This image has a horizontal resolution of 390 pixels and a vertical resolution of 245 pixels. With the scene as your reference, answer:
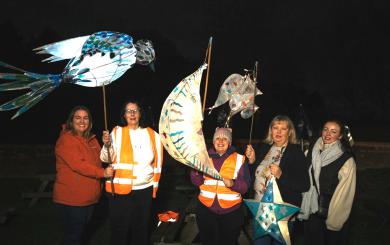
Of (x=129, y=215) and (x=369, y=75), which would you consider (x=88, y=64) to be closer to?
(x=129, y=215)

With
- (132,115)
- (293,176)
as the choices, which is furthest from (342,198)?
(132,115)

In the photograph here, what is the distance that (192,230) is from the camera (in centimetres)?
414

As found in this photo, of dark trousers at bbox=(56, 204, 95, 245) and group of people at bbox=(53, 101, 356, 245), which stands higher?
group of people at bbox=(53, 101, 356, 245)

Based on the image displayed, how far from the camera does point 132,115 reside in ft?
11.4

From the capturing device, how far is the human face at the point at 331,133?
3496 mm

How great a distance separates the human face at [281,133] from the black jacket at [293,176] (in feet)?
0.24

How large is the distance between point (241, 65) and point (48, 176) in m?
13.9

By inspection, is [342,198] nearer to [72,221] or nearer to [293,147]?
[293,147]

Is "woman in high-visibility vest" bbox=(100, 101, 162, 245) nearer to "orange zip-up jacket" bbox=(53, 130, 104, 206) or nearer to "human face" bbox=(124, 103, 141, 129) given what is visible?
"human face" bbox=(124, 103, 141, 129)

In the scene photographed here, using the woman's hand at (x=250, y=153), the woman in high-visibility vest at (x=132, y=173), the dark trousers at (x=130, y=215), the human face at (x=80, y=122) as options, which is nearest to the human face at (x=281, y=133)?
the woman's hand at (x=250, y=153)

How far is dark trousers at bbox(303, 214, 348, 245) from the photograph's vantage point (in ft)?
11.2

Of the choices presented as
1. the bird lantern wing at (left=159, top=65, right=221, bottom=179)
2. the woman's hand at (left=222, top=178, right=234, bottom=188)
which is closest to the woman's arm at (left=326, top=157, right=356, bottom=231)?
the woman's hand at (left=222, top=178, right=234, bottom=188)

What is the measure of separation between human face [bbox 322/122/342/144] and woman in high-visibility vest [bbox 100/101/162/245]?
1.57 m

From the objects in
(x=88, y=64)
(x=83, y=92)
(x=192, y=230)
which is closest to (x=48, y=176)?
(x=192, y=230)
